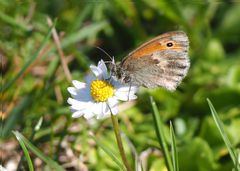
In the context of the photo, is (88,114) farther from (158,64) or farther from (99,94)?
(158,64)

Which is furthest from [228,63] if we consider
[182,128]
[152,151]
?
[152,151]

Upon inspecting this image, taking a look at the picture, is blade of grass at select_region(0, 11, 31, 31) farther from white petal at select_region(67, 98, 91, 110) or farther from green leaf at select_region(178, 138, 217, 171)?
green leaf at select_region(178, 138, 217, 171)

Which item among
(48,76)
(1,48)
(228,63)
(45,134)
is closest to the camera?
(45,134)

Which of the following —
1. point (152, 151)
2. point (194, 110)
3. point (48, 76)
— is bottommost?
point (152, 151)

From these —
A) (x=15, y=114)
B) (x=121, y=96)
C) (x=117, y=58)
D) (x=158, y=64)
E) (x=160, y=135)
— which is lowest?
(x=160, y=135)

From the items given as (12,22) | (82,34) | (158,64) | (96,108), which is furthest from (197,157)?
(12,22)

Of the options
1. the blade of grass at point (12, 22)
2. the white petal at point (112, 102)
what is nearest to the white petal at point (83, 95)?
the white petal at point (112, 102)

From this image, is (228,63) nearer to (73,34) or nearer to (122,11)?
(122,11)
